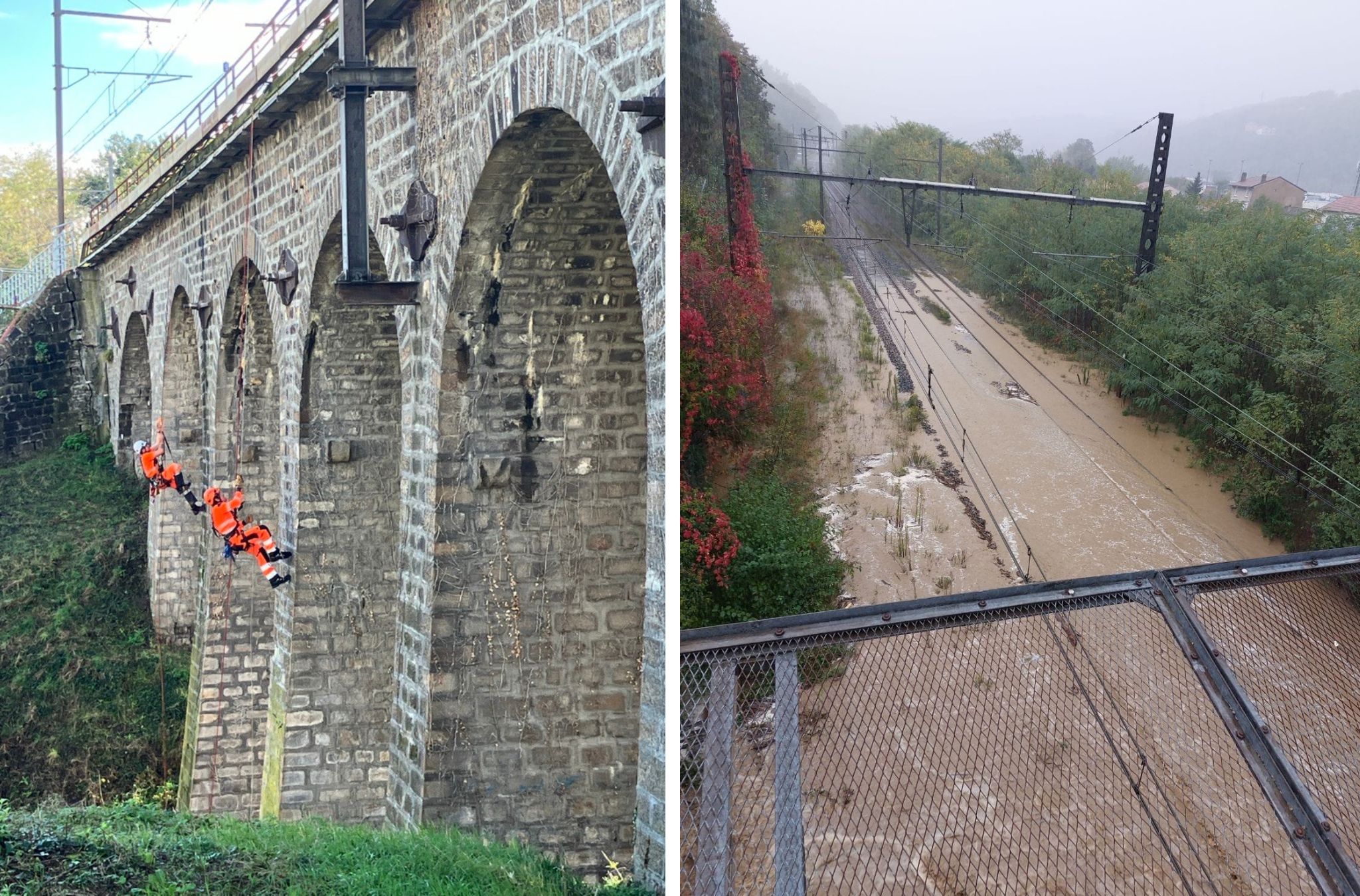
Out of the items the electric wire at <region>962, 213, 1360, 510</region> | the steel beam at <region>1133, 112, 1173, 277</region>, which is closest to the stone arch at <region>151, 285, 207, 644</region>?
the electric wire at <region>962, 213, 1360, 510</region>

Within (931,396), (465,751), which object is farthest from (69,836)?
(931,396)

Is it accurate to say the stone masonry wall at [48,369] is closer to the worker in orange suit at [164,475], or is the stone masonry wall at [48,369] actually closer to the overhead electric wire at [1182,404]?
the worker in orange suit at [164,475]

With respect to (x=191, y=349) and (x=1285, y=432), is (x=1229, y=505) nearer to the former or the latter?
(x=1285, y=432)

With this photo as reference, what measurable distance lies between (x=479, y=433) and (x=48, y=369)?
14.6m

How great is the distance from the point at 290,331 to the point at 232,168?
7.45 feet

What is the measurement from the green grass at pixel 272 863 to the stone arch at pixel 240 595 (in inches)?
175

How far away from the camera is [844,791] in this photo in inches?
129

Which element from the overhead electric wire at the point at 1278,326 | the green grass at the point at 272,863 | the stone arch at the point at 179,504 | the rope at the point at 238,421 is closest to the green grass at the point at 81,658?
the stone arch at the point at 179,504

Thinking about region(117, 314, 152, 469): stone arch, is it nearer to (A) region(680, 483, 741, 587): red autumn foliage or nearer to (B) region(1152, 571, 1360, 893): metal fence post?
(A) region(680, 483, 741, 587): red autumn foliage

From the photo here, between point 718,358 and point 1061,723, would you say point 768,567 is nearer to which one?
point 718,358

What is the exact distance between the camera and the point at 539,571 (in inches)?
180

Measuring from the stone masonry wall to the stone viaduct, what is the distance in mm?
10366

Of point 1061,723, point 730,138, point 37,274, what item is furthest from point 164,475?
point 37,274

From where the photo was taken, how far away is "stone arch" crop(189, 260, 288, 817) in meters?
8.91
